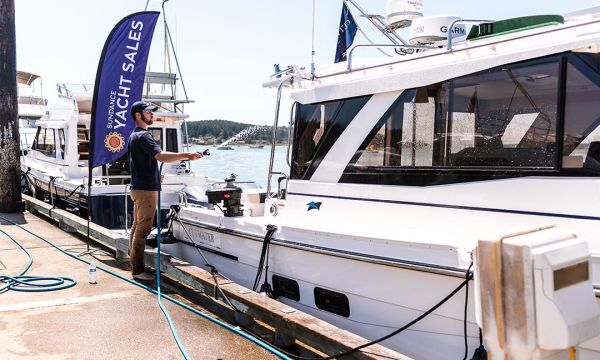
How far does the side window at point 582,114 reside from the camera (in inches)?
134

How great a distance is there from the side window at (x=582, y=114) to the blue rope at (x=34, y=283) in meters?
4.57

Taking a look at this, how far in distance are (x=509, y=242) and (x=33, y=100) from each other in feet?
86.2

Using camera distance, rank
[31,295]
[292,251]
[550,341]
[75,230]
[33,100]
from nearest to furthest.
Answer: [550,341] → [292,251] → [31,295] → [75,230] → [33,100]

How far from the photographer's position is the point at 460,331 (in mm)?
3592

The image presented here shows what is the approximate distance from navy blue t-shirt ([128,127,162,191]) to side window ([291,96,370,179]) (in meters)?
1.40

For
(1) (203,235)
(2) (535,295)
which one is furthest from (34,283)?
(2) (535,295)

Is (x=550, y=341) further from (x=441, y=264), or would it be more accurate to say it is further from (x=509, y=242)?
(x=441, y=264)

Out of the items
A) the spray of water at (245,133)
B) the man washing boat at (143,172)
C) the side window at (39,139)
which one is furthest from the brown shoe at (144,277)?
the side window at (39,139)

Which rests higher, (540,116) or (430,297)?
(540,116)

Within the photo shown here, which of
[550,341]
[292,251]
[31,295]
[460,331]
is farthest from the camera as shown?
[31,295]

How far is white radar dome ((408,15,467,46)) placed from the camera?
16.7 feet

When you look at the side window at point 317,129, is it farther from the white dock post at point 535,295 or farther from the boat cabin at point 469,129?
the white dock post at point 535,295

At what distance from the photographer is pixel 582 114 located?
3469 millimetres


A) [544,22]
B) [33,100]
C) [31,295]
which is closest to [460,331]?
[544,22]
